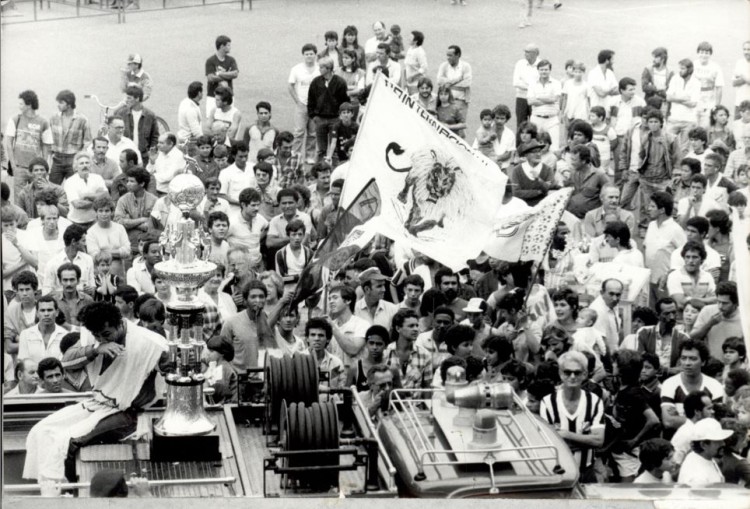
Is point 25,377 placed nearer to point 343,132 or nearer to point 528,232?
point 528,232

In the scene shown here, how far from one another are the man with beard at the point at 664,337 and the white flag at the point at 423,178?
6.01ft

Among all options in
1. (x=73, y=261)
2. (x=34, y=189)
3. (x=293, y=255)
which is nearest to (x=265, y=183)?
(x=293, y=255)

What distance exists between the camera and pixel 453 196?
12445 mm

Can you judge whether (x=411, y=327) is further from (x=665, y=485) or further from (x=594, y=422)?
(x=665, y=485)

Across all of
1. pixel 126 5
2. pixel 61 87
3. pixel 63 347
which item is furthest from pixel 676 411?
pixel 126 5

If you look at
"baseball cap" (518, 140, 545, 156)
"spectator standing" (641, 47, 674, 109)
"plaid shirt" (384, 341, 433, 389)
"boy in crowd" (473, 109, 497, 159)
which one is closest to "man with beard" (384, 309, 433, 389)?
"plaid shirt" (384, 341, 433, 389)

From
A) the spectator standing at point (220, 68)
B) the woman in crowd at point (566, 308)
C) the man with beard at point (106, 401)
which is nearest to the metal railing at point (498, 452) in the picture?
the man with beard at point (106, 401)

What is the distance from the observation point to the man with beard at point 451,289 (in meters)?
13.0

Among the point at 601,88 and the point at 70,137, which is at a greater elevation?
the point at 601,88

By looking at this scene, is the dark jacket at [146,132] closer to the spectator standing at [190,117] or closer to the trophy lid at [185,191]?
the spectator standing at [190,117]

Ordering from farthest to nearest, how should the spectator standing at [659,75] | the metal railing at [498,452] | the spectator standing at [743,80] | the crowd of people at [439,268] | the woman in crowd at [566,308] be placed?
1. the spectator standing at [659,75]
2. the spectator standing at [743,80]
3. the woman in crowd at [566,308]
4. the crowd of people at [439,268]
5. the metal railing at [498,452]

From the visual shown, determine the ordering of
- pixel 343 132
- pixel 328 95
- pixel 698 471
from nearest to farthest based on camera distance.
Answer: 1. pixel 698 471
2. pixel 343 132
3. pixel 328 95

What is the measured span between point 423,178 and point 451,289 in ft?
4.46

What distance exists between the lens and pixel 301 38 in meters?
28.4
